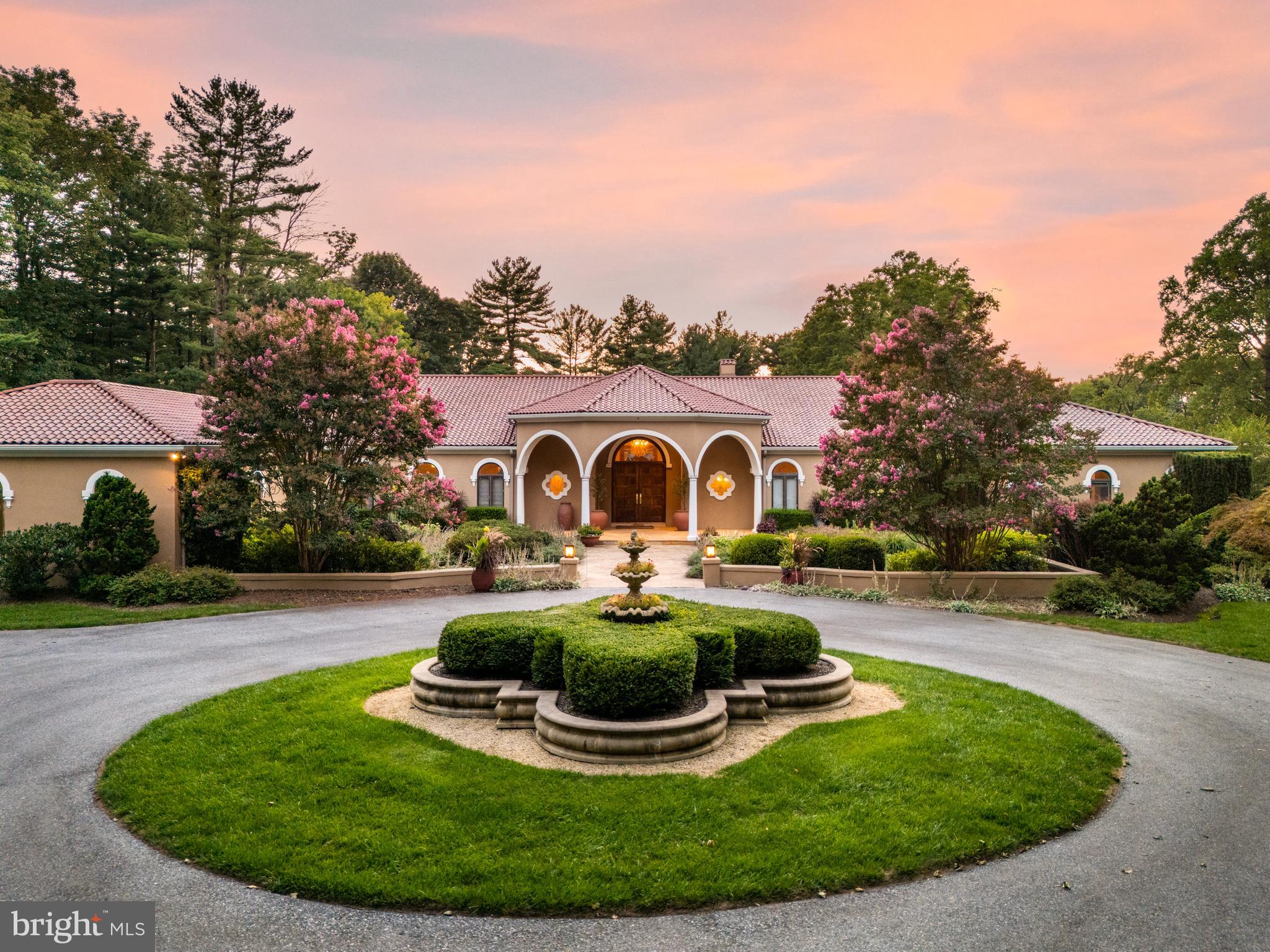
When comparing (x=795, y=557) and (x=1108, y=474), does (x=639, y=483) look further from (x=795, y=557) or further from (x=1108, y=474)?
(x=1108, y=474)

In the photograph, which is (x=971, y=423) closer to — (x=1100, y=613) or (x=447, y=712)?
(x=1100, y=613)

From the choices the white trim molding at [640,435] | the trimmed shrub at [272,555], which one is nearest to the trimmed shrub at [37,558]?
the trimmed shrub at [272,555]

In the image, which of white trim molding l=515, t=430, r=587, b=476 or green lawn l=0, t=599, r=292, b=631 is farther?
white trim molding l=515, t=430, r=587, b=476

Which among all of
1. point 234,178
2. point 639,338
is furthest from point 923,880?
point 639,338

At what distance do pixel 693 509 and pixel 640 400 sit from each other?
13.6ft

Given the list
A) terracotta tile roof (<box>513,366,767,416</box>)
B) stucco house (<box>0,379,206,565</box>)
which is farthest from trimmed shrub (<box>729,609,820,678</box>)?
terracotta tile roof (<box>513,366,767,416</box>)

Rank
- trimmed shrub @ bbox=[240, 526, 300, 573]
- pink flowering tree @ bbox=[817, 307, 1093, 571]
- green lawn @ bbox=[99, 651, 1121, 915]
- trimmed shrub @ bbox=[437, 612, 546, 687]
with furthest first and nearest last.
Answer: trimmed shrub @ bbox=[240, 526, 300, 573], pink flowering tree @ bbox=[817, 307, 1093, 571], trimmed shrub @ bbox=[437, 612, 546, 687], green lawn @ bbox=[99, 651, 1121, 915]

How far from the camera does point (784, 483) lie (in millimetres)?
25531

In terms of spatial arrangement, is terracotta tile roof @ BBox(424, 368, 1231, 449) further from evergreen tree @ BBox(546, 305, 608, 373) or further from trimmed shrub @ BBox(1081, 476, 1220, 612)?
evergreen tree @ BBox(546, 305, 608, 373)

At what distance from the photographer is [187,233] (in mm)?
34812

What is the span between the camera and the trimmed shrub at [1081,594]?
1231 centimetres

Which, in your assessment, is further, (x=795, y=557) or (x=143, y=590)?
(x=795, y=557)

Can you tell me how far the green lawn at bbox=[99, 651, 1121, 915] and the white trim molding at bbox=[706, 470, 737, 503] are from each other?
1875cm

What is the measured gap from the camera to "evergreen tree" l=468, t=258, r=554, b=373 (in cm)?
5116
